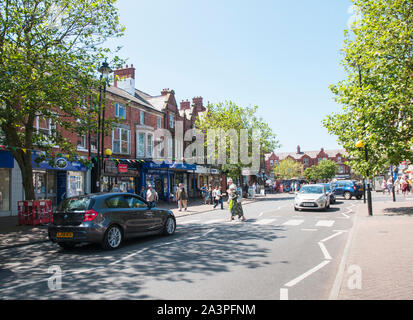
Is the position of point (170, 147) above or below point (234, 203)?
above

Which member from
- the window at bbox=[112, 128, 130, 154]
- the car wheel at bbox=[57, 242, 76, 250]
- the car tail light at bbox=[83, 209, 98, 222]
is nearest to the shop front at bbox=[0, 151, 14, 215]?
the window at bbox=[112, 128, 130, 154]

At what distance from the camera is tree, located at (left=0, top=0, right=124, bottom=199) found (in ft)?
35.2

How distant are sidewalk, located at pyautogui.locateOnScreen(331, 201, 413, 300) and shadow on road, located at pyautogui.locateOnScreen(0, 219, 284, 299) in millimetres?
1906

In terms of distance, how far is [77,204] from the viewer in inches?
329

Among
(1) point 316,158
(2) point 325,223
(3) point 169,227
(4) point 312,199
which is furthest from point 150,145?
(1) point 316,158

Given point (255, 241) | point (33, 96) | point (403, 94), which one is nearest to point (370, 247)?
point (255, 241)

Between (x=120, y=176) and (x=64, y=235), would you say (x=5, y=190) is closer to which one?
(x=120, y=176)

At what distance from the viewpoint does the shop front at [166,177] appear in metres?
Answer: 28.8

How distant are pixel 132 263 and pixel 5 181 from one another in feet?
48.8

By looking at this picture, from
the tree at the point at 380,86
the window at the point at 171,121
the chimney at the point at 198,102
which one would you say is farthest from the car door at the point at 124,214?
the chimney at the point at 198,102

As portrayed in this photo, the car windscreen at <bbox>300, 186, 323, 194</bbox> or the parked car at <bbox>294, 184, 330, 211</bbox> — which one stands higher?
the car windscreen at <bbox>300, 186, 323, 194</bbox>

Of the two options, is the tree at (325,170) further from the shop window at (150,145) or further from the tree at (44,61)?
the tree at (44,61)

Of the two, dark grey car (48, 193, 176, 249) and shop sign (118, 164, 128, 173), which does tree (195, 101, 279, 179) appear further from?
dark grey car (48, 193, 176, 249)

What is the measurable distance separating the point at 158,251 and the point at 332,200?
1879 cm
